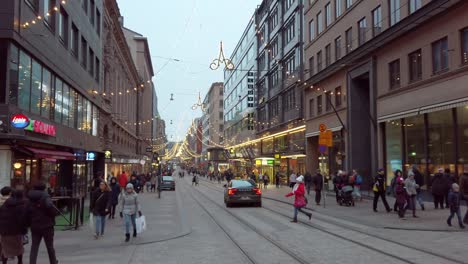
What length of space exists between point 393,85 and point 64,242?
69.9ft

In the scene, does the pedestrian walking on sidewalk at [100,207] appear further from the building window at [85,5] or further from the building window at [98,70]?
the building window at [98,70]

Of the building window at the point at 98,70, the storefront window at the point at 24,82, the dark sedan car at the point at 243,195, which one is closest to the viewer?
the storefront window at the point at 24,82

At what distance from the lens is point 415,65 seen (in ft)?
84.9

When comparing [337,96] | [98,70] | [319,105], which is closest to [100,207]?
[337,96]

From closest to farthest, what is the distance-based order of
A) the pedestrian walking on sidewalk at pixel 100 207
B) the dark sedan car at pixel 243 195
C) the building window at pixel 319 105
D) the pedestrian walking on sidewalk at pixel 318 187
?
the pedestrian walking on sidewalk at pixel 100 207, the dark sedan car at pixel 243 195, the pedestrian walking on sidewalk at pixel 318 187, the building window at pixel 319 105

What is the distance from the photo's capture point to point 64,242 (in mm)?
13609

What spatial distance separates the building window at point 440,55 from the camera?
2288 centimetres

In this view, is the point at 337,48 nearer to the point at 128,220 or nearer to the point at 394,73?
the point at 394,73

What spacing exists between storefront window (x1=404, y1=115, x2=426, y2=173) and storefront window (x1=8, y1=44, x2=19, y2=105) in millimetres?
18965

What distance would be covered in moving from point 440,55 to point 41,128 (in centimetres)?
1838

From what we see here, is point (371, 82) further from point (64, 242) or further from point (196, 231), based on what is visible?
point (64, 242)

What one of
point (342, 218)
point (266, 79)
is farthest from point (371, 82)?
point (266, 79)

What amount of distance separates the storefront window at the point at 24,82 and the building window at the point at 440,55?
1833 cm

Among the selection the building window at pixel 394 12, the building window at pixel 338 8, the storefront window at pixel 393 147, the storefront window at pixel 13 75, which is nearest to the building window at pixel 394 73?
the storefront window at pixel 393 147
